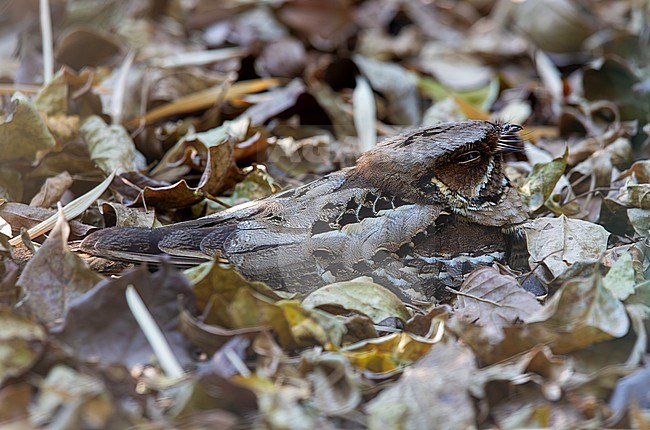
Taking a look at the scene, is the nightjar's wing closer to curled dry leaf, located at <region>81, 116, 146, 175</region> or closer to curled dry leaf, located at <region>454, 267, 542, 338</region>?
curled dry leaf, located at <region>454, 267, 542, 338</region>

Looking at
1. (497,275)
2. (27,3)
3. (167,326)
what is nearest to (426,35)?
(27,3)

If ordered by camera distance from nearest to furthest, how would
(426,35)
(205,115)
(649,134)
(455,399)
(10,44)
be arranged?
(455,399), (649,134), (205,115), (10,44), (426,35)

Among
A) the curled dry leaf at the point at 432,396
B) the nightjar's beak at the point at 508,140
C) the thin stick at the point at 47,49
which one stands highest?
the thin stick at the point at 47,49

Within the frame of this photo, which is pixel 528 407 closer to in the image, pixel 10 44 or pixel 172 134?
pixel 172 134

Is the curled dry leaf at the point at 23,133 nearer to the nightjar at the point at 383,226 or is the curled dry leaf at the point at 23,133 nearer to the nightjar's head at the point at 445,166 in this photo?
the nightjar at the point at 383,226

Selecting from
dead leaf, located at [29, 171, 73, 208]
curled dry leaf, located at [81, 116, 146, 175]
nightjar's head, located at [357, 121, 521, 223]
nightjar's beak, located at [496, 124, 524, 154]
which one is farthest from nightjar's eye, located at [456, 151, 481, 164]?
dead leaf, located at [29, 171, 73, 208]

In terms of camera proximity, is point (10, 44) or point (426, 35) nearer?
point (10, 44)

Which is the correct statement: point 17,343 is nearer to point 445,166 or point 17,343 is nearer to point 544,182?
point 445,166

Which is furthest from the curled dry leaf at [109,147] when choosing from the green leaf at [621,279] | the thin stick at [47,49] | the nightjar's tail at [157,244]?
the green leaf at [621,279]
